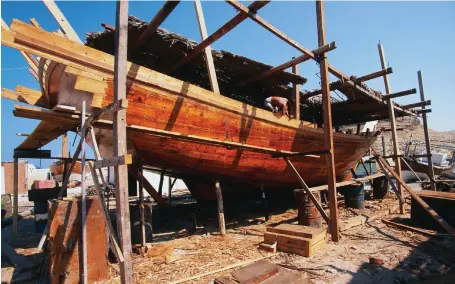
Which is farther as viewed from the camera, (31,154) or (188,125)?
(31,154)

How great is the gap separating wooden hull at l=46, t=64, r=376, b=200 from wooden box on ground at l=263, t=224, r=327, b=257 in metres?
1.83

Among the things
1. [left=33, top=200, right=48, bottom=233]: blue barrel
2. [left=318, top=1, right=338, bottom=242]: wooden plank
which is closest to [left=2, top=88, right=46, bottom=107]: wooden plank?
[left=33, top=200, right=48, bottom=233]: blue barrel

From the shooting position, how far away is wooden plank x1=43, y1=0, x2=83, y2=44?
12.2 ft

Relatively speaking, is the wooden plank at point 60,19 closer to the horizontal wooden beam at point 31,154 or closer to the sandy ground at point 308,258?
the sandy ground at point 308,258

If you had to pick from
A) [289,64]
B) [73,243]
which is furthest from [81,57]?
[289,64]

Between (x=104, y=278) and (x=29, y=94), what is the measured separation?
330cm

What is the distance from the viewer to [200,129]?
4.85 m

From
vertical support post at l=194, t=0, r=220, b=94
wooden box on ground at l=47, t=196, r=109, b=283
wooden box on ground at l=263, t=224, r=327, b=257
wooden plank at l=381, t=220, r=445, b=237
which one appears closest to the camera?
wooden box on ground at l=47, t=196, r=109, b=283

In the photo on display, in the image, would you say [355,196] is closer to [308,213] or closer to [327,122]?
[308,213]

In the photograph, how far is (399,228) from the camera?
5.80 meters

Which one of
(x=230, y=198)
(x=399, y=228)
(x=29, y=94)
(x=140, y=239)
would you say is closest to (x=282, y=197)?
(x=230, y=198)

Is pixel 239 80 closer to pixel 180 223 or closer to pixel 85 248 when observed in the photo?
pixel 180 223

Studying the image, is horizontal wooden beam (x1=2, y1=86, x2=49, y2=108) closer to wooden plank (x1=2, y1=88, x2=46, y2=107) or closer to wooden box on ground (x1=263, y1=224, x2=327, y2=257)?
wooden plank (x1=2, y1=88, x2=46, y2=107)

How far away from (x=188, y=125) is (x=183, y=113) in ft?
0.84
